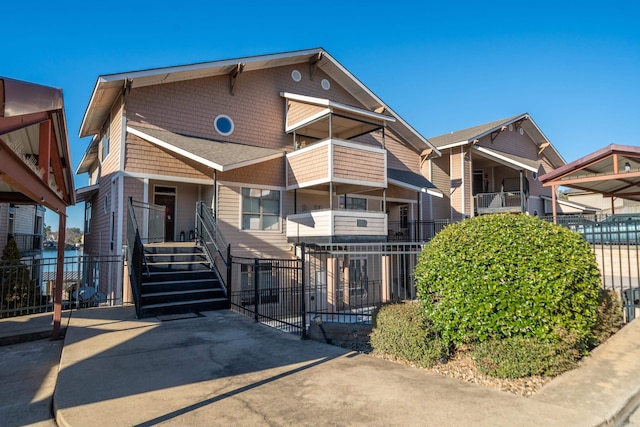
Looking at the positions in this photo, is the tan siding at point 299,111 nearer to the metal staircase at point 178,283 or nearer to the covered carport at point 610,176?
the metal staircase at point 178,283

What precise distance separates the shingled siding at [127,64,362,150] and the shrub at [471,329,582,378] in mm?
12056

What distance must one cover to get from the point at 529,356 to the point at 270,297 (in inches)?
253

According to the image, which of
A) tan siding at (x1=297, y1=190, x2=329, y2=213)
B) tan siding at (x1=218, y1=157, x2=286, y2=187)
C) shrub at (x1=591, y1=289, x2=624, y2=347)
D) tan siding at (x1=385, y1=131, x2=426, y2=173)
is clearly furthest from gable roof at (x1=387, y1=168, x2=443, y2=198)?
shrub at (x1=591, y1=289, x2=624, y2=347)

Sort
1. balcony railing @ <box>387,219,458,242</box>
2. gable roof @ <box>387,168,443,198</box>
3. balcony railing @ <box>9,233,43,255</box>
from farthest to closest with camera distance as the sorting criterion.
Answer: balcony railing @ <box>9,233,43,255</box>
balcony railing @ <box>387,219,458,242</box>
gable roof @ <box>387,168,443,198</box>

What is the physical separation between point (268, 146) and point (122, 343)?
10313 mm

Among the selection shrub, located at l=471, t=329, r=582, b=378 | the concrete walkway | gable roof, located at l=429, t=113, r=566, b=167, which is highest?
gable roof, located at l=429, t=113, r=566, b=167

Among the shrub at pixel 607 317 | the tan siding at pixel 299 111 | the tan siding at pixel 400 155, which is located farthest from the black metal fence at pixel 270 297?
the tan siding at pixel 400 155

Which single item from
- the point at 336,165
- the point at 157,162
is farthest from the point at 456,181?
the point at 157,162

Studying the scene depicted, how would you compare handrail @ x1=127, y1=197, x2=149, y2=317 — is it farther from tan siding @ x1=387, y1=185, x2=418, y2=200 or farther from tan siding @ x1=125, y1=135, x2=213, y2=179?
tan siding @ x1=387, y1=185, x2=418, y2=200

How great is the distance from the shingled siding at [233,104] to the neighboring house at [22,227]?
29.2 ft

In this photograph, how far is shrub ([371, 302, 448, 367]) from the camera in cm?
528

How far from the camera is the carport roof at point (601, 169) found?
9805 mm

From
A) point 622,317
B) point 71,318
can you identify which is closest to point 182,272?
point 71,318

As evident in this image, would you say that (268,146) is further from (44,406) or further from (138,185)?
(44,406)
